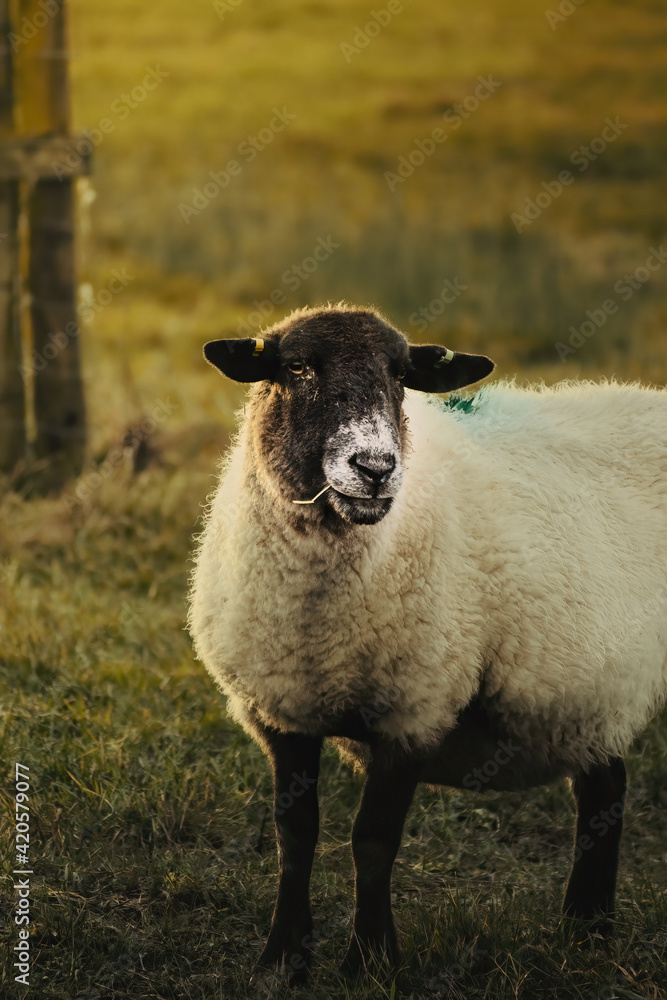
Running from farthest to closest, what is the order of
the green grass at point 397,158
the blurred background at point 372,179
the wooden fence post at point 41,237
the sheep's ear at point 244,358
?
the green grass at point 397,158 → the blurred background at point 372,179 → the wooden fence post at point 41,237 → the sheep's ear at point 244,358

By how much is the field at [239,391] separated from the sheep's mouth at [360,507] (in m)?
1.36

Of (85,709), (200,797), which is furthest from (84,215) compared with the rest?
(200,797)

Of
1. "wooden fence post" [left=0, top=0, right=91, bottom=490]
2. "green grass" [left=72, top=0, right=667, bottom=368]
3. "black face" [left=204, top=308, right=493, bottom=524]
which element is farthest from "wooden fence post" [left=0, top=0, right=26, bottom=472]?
"green grass" [left=72, top=0, right=667, bottom=368]

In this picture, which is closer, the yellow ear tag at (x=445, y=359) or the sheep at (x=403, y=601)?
the sheep at (x=403, y=601)

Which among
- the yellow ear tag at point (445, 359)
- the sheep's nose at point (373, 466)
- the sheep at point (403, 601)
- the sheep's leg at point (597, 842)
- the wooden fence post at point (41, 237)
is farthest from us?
the wooden fence post at point (41, 237)

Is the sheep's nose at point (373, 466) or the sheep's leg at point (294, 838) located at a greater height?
the sheep's nose at point (373, 466)

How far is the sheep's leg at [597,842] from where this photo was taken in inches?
153

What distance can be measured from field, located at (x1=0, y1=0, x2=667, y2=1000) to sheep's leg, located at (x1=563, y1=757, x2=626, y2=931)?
3.6 inches

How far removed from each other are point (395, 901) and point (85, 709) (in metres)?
1.71

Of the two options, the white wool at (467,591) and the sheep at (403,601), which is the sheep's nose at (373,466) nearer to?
the sheep at (403,601)

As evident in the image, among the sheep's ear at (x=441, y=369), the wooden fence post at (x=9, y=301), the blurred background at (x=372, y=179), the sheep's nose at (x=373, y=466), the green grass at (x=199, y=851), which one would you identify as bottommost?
the green grass at (x=199, y=851)

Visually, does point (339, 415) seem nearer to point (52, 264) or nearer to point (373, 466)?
point (373, 466)

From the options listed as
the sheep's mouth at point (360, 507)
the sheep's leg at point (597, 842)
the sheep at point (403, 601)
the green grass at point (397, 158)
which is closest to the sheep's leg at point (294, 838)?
the sheep at point (403, 601)

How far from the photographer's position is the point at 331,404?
3.29 meters
